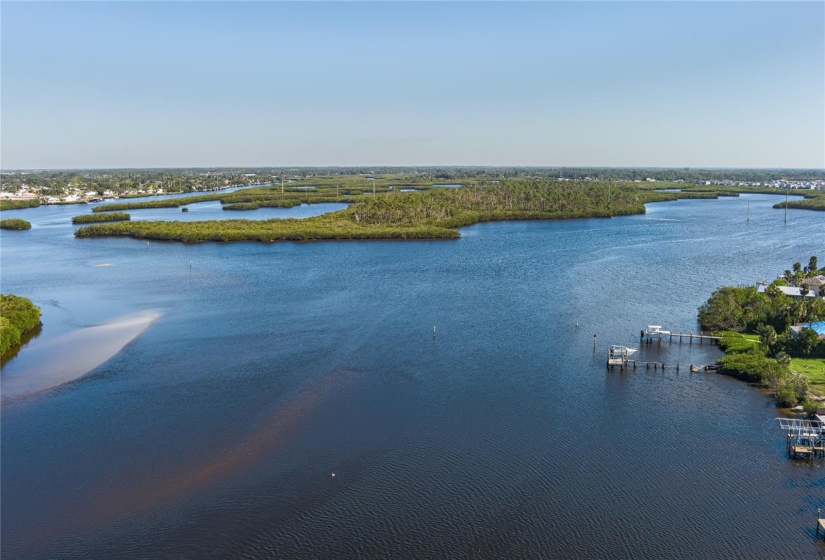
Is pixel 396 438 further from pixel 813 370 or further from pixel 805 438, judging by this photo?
pixel 813 370

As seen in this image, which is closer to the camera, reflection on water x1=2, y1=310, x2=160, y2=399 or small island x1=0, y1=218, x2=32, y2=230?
reflection on water x1=2, y1=310, x2=160, y2=399

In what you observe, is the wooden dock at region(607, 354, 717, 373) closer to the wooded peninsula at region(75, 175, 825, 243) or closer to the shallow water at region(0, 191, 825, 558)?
the shallow water at region(0, 191, 825, 558)

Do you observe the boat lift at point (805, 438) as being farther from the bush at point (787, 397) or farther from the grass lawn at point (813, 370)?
the grass lawn at point (813, 370)

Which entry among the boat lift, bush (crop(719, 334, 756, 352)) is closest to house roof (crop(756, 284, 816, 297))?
bush (crop(719, 334, 756, 352))

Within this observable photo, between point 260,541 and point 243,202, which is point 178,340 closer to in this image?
point 260,541

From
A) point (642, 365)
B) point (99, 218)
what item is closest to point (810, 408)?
point (642, 365)

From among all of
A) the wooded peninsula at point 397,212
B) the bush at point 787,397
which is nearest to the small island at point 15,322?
the wooded peninsula at point 397,212
